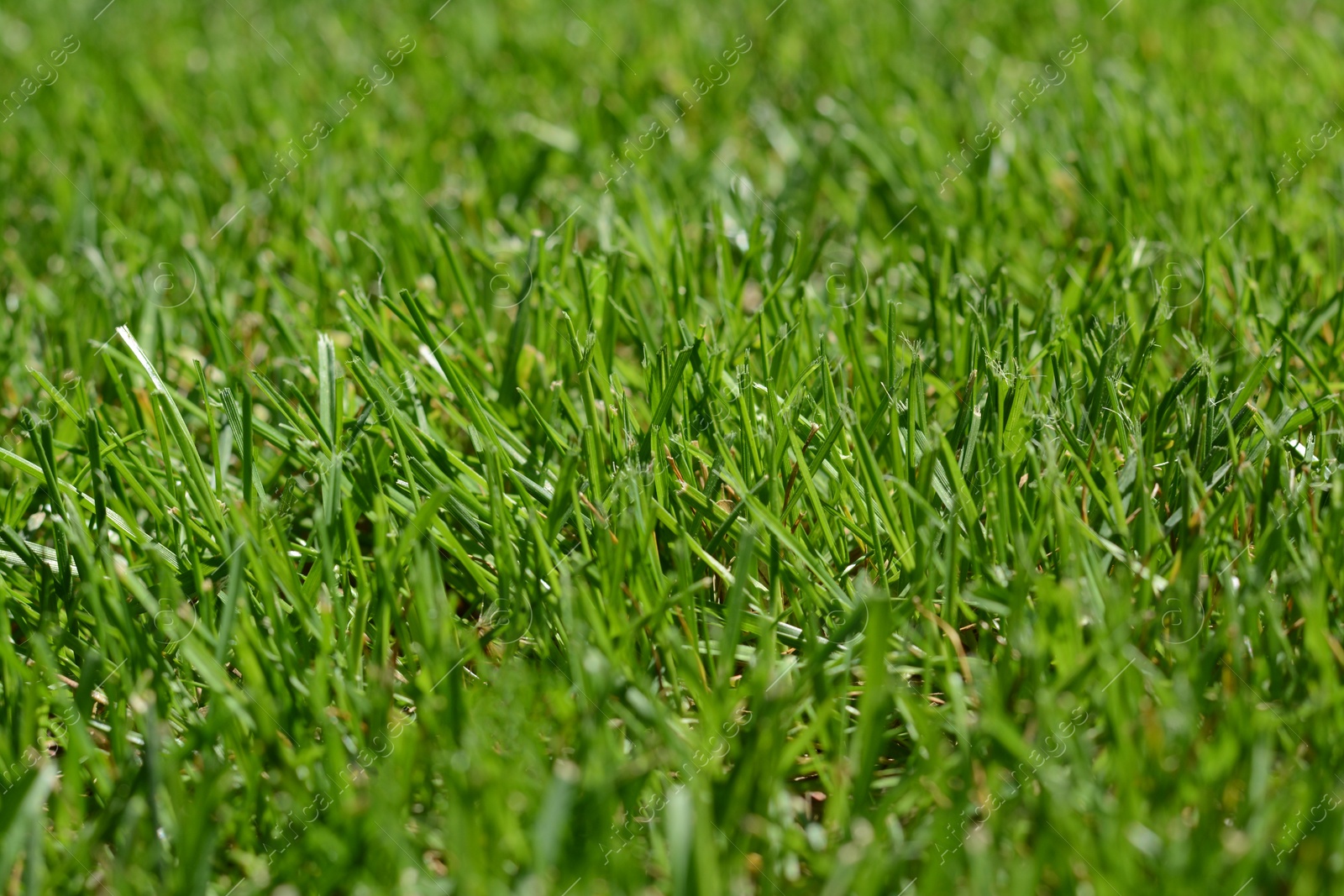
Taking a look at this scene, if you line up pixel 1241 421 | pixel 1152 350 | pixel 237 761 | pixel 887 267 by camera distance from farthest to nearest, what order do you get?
pixel 887 267, pixel 1152 350, pixel 1241 421, pixel 237 761

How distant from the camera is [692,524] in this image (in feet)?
5.30

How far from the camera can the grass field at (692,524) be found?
1.21 metres

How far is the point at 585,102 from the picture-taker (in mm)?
3312

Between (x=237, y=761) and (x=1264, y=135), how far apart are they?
2602 mm

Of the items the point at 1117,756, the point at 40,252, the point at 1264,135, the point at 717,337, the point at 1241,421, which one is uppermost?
the point at 40,252

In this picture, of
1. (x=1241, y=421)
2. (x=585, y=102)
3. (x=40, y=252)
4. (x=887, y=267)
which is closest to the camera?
(x=1241, y=421)

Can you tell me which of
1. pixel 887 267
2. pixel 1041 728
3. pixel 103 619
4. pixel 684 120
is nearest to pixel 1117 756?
pixel 1041 728

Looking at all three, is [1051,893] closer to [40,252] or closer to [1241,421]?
[1241,421]

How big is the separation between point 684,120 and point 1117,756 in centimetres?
245

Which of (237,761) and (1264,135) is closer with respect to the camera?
(237,761)

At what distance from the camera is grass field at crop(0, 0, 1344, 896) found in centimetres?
121

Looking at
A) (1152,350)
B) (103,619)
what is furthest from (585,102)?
(103,619)

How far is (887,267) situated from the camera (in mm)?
2379

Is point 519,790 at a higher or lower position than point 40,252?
lower
